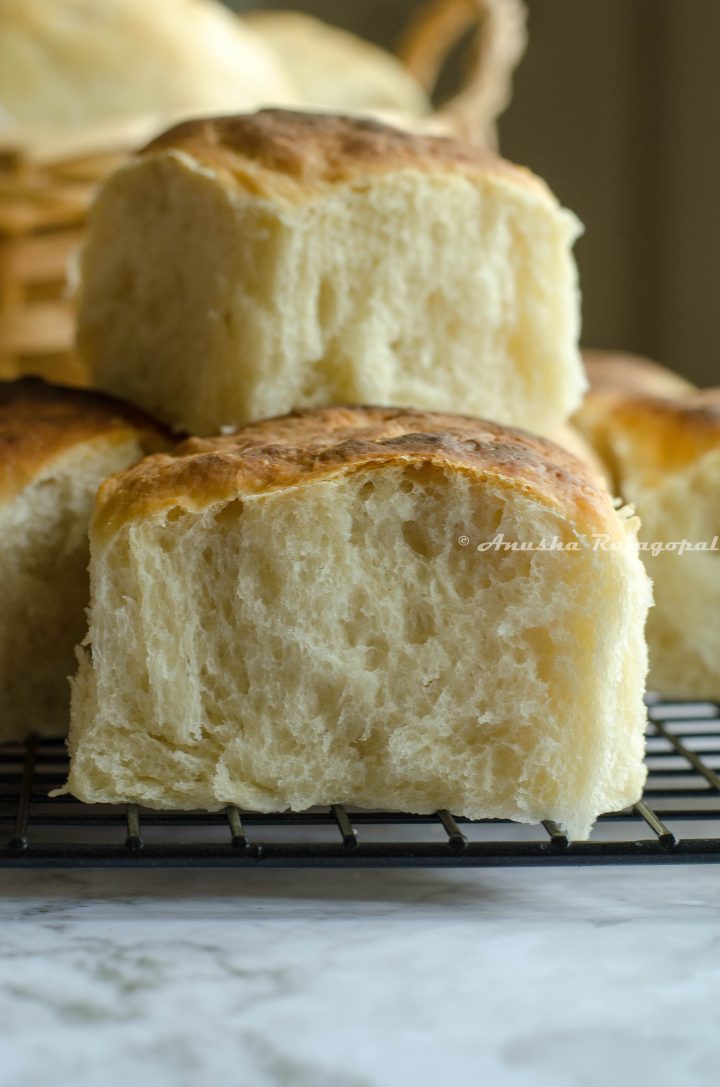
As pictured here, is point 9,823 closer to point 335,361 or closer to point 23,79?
point 335,361

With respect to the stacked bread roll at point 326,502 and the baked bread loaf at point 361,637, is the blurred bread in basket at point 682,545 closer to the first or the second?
the stacked bread roll at point 326,502

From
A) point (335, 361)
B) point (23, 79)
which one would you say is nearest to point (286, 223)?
point (335, 361)

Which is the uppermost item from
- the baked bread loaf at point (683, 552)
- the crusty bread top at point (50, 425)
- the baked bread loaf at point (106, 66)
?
the baked bread loaf at point (106, 66)

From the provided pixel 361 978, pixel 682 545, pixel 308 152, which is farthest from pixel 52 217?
pixel 361 978

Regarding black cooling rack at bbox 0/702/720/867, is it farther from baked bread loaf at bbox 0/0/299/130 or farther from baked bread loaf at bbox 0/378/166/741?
Result: baked bread loaf at bbox 0/0/299/130

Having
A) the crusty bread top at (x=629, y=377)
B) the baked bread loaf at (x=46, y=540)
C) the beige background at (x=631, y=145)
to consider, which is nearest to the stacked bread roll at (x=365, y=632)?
the baked bread loaf at (x=46, y=540)

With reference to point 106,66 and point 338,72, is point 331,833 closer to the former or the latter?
point 106,66

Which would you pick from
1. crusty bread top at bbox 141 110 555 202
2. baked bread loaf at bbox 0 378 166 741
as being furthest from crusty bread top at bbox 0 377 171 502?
crusty bread top at bbox 141 110 555 202
